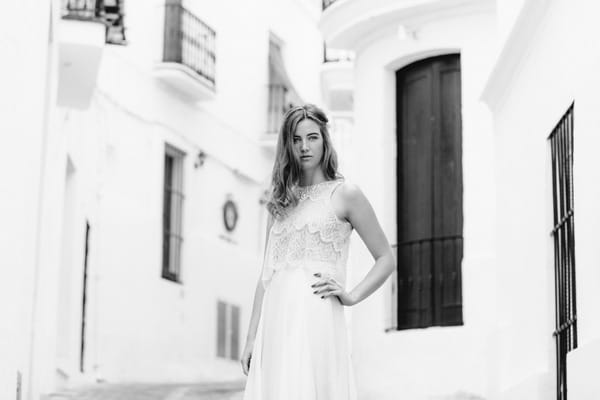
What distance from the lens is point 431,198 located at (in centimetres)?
1623

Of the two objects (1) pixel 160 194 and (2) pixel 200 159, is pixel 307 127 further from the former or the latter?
(2) pixel 200 159

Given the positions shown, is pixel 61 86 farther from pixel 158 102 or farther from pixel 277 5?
pixel 277 5

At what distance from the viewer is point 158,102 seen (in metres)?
22.6

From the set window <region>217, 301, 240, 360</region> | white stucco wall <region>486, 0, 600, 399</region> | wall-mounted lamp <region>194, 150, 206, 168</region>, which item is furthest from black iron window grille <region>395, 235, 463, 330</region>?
window <region>217, 301, 240, 360</region>

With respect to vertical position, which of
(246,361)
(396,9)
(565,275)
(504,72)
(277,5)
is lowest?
(246,361)

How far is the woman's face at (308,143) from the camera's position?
21.9 ft

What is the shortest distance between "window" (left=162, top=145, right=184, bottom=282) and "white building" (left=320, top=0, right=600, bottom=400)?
20.7 feet

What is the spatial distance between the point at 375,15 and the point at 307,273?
34.0 feet

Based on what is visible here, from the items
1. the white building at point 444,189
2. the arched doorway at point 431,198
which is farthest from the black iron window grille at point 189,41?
the arched doorway at point 431,198

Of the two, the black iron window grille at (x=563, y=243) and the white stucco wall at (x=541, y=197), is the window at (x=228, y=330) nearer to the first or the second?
the white stucco wall at (x=541, y=197)

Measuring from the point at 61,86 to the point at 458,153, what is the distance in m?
4.75

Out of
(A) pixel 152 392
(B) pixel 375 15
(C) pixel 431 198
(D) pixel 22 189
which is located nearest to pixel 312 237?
(D) pixel 22 189

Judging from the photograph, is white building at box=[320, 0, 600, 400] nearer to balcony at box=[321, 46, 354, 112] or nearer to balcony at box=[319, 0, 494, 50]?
Answer: balcony at box=[319, 0, 494, 50]

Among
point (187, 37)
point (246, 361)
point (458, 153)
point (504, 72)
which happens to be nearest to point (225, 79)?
point (187, 37)
